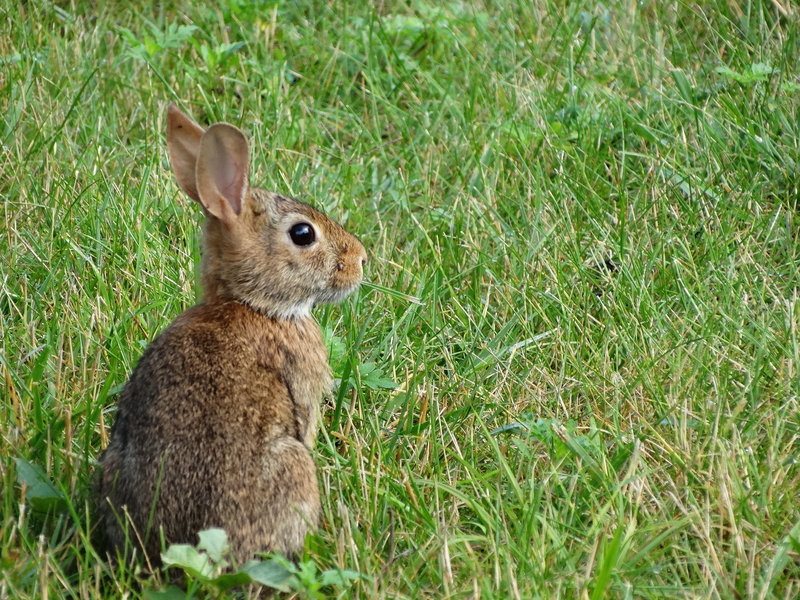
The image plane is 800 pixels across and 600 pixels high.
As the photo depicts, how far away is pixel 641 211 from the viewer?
207 inches

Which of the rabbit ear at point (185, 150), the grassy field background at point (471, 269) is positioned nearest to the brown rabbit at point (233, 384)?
the rabbit ear at point (185, 150)

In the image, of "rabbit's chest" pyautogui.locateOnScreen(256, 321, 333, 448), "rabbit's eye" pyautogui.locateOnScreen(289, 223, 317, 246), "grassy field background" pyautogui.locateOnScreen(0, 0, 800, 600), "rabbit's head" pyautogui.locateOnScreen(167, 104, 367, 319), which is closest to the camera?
"grassy field background" pyautogui.locateOnScreen(0, 0, 800, 600)

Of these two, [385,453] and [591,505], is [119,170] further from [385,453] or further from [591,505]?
[591,505]

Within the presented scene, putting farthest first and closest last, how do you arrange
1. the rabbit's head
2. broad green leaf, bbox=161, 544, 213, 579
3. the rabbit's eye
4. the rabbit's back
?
the rabbit's eye < the rabbit's head < the rabbit's back < broad green leaf, bbox=161, 544, 213, 579

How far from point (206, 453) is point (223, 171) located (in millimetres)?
994

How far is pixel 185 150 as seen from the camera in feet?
13.7

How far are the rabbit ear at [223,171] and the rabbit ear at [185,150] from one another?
0.10m

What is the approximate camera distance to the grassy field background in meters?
3.66

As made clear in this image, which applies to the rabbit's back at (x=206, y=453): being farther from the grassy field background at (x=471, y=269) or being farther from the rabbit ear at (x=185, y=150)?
the rabbit ear at (x=185, y=150)

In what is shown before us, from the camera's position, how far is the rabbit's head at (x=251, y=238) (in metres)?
4.06

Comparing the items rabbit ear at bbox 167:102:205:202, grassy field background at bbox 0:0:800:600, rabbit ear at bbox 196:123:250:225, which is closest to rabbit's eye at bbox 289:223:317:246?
rabbit ear at bbox 196:123:250:225

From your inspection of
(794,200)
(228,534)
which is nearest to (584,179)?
(794,200)

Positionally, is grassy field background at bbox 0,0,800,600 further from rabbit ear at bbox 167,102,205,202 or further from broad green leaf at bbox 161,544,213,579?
rabbit ear at bbox 167,102,205,202

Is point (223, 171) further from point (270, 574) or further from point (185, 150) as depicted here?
point (270, 574)
